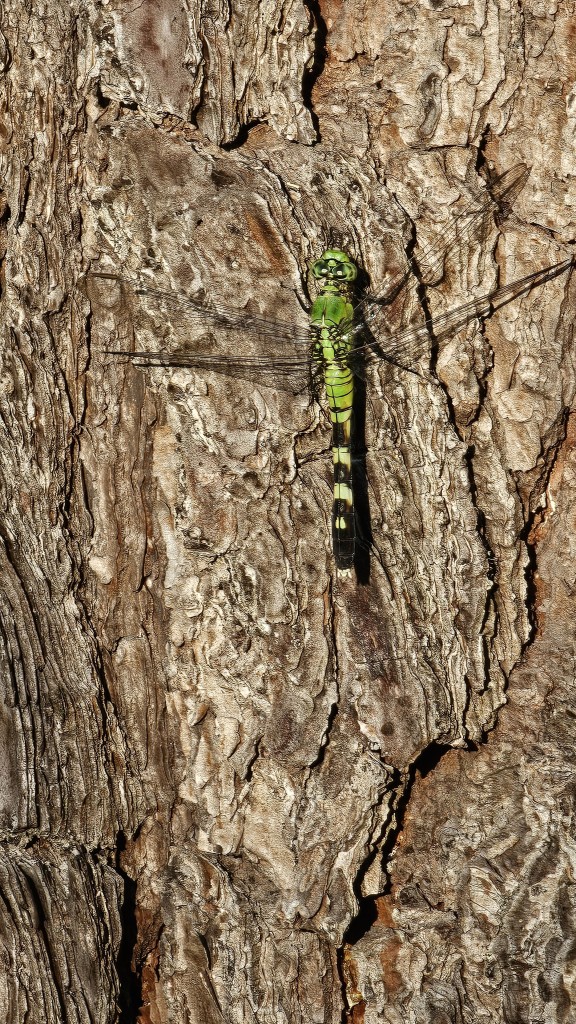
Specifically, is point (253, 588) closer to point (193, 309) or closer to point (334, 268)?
point (193, 309)

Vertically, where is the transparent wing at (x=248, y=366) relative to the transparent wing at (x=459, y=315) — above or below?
below

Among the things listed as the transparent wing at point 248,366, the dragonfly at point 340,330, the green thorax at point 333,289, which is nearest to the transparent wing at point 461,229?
the dragonfly at point 340,330

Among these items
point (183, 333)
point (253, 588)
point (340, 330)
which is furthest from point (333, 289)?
point (253, 588)

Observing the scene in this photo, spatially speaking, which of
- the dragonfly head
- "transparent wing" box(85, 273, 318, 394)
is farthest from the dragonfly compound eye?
"transparent wing" box(85, 273, 318, 394)

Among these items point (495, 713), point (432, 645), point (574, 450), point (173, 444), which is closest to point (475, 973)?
point (495, 713)

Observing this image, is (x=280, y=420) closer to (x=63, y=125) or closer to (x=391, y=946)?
(x=63, y=125)

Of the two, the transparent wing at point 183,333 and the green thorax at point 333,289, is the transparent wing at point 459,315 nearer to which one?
the green thorax at point 333,289
